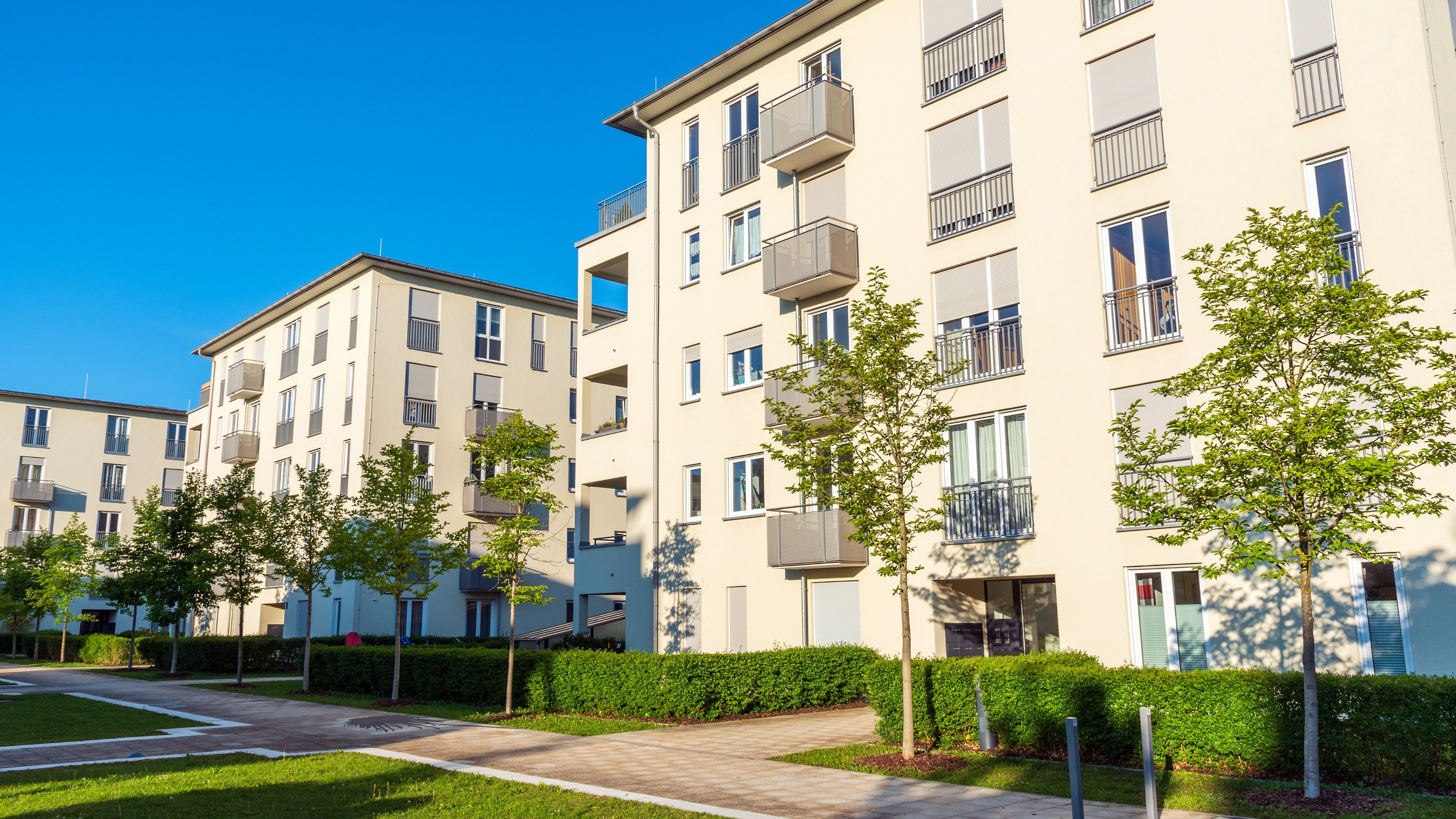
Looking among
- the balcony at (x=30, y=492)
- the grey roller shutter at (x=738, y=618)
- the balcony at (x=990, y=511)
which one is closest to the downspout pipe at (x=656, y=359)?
the grey roller shutter at (x=738, y=618)

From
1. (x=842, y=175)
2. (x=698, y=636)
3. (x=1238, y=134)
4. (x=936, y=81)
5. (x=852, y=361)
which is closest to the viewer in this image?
(x=852, y=361)

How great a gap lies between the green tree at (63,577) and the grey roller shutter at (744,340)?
30.7 m

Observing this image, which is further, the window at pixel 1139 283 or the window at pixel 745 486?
the window at pixel 745 486

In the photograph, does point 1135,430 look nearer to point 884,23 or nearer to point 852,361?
point 852,361

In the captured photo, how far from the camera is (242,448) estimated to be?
45.2 meters

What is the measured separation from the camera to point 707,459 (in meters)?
25.7

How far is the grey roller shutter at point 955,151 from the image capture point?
21094mm

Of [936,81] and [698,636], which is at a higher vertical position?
[936,81]

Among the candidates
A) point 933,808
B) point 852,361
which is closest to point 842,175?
point 852,361

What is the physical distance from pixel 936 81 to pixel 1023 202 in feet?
12.5

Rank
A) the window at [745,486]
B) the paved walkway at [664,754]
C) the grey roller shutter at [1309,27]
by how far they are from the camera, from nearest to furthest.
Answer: the paved walkway at [664,754]
the grey roller shutter at [1309,27]
the window at [745,486]

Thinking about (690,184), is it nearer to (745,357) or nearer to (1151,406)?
(745,357)

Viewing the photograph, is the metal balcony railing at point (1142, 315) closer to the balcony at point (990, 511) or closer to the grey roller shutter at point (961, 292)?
the grey roller shutter at point (961, 292)

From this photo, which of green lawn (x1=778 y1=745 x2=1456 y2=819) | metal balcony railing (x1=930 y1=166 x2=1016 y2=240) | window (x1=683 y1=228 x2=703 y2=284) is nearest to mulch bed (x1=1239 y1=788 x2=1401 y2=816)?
green lawn (x1=778 y1=745 x2=1456 y2=819)
